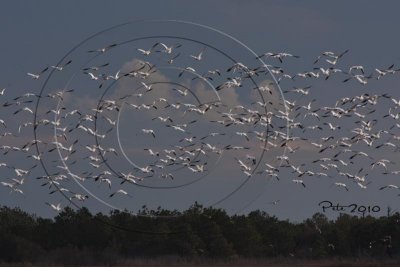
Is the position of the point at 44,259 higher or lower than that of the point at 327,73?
lower

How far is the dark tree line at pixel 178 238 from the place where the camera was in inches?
3597

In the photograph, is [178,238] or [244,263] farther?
[178,238]

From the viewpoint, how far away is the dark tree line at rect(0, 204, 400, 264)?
91375mm

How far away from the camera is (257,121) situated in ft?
207

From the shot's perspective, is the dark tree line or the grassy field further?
the dark tree line

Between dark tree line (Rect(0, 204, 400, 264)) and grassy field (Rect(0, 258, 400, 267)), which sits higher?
dark tree line (Rect(0, 204, 400, 264))

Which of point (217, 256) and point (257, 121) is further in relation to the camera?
point (217, 256)

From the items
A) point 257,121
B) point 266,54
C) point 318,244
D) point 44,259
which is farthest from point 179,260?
point 266,54

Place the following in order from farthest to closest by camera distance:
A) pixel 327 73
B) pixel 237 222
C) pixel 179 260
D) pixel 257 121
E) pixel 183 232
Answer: pixel 237 222, pixel 183 232, pixel 179 260, pixel 257 121, pixel 327 73

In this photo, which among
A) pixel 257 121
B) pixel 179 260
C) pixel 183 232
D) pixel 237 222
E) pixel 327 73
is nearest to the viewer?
pixel 327 73

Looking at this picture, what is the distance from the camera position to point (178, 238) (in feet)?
303

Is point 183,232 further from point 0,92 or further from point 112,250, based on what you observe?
point 0,92

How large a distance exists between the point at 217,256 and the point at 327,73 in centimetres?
3764

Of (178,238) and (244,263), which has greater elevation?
(178,238)
